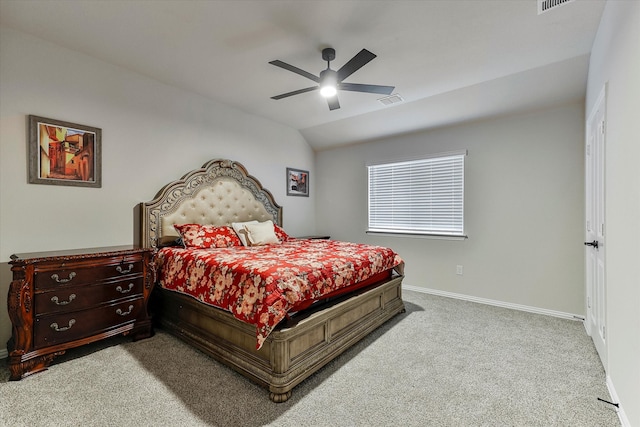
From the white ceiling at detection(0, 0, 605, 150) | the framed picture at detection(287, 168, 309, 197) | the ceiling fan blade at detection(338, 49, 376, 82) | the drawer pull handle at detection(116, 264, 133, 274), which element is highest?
the white ceiling at detection(0, 0, 605, 150)

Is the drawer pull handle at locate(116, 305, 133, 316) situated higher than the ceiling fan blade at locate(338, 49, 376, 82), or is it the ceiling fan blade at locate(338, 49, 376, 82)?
the ceiling fan blade at locate(338, 49, 376, 82)

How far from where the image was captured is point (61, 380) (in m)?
2.14

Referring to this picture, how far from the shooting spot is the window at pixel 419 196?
4.25m

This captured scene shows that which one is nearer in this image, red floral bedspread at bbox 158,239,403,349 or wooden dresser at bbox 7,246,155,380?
red floral bedspread at bbox 158,239,403,349

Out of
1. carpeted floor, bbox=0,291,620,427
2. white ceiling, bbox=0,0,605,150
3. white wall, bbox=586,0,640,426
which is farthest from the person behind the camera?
white ceiling, bbox=0,0,605,150

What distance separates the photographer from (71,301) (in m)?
2.39

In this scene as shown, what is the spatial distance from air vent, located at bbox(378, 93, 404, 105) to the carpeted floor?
287 cm

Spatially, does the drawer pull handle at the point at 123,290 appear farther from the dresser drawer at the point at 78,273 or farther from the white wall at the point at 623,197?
the white wall at the point at 623,197

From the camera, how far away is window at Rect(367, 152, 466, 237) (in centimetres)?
425

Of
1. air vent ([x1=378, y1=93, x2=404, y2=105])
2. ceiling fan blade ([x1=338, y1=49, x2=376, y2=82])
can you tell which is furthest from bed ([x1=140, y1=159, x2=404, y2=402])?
air vent ([x1=378, y1=93, x2=404, y2=105])

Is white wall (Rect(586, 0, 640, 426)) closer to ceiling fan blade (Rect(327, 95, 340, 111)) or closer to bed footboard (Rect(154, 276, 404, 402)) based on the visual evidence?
bed footboard (Rect(154, 276, 404, 402))

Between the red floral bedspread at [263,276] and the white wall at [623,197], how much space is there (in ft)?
5.78

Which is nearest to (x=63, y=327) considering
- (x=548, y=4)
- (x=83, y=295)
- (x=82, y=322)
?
(x=82, y=322)

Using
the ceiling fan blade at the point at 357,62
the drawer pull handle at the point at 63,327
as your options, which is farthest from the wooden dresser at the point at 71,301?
the ceiling fan blade at the point at 357,62
